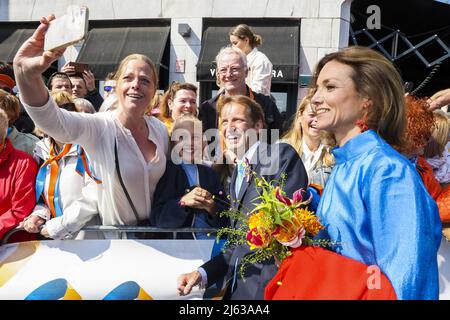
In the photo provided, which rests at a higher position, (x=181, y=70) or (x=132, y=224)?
(x=181, y=70)

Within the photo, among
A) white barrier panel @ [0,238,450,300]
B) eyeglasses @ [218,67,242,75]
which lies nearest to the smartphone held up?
white barrier panel @ [0,238,450,300]

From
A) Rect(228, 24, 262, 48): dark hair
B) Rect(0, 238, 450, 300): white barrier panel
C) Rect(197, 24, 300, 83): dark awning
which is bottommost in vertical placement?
Rect(0, 238, 450, 300): white barrier panel

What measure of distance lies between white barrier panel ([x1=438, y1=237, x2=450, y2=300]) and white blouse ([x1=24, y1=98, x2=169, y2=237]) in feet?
6.24

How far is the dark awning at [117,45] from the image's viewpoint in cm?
1099

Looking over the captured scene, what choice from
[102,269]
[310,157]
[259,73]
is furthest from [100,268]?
[259,73]

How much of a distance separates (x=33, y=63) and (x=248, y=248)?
1.41m

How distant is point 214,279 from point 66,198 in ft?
4.20

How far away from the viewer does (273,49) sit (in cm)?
1047

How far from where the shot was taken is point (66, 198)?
3115 millimetres

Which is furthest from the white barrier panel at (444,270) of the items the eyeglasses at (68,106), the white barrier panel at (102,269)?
the eyeglasses at (68,106)

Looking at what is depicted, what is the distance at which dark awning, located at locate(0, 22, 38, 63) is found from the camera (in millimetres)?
12133

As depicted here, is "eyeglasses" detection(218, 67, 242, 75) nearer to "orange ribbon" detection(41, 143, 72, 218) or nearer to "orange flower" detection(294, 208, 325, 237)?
"orange ribbon" detection(41, 143, 72, 218)
